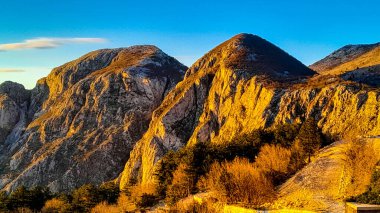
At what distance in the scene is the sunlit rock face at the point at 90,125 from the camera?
10569 centimetres

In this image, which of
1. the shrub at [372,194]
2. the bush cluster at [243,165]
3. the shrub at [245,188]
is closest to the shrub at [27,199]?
the bush cluster at [243,165]

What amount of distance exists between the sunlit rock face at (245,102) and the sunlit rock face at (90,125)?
16055 mm

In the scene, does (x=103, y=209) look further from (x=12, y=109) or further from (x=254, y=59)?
(x=12, y=109)

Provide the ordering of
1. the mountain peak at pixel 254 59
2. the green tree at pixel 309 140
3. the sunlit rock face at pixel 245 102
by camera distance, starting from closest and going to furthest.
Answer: the green tree at pixel 309 140 → the sunlit rock face at pixel 245 102 → the mountain peak at pixel 254 59

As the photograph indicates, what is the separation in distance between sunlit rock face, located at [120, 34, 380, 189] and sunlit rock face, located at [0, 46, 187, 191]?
16055 millimetres

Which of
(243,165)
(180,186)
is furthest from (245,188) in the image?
(180,186)

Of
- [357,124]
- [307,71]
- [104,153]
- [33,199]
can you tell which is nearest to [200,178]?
[357,124]

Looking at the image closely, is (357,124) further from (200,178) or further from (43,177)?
(43,177)

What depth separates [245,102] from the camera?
79125 millimetres

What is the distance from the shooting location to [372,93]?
54125 millimetres

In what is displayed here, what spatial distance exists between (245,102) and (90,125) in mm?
54520

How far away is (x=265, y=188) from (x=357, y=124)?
29.3 meters

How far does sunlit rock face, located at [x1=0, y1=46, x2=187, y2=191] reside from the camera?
4161 inches

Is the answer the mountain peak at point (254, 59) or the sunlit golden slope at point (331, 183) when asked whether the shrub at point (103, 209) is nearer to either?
the sunlit golden slope at point (331, 183)
